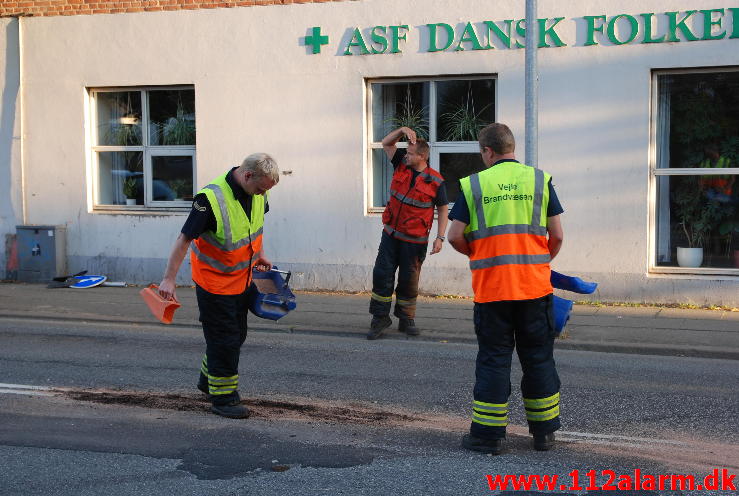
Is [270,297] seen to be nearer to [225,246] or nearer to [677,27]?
[225,246]

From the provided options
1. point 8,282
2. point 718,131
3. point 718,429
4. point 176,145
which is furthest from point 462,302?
point 8,282

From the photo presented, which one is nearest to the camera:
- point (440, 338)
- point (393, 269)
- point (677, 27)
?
point (393, 269)

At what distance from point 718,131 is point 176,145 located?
24.1ft

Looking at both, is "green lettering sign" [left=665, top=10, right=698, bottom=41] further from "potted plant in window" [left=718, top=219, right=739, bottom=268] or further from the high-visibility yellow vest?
the high-visibility yellow vest

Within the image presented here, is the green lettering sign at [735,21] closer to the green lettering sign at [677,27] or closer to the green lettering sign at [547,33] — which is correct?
the green lettering sign at [677,27]

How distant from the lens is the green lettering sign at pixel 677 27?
10.9m

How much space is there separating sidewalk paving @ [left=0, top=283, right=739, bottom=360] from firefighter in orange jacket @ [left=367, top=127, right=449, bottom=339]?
1.62ft

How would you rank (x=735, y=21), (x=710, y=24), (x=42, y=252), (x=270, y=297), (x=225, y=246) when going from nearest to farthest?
(x=225, y=246) < (x=270, y=297) < (x=735, y=21) < (x=710, y=24) < (x=42, y=252)

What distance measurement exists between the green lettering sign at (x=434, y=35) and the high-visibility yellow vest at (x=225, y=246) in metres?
6.26

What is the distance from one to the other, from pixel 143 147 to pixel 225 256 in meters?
8.09

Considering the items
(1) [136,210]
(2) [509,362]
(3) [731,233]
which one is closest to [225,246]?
(2) [509,362]

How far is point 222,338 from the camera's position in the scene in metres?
6.18

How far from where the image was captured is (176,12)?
12.9 meters

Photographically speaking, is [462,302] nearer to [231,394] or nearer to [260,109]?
[260,109]
